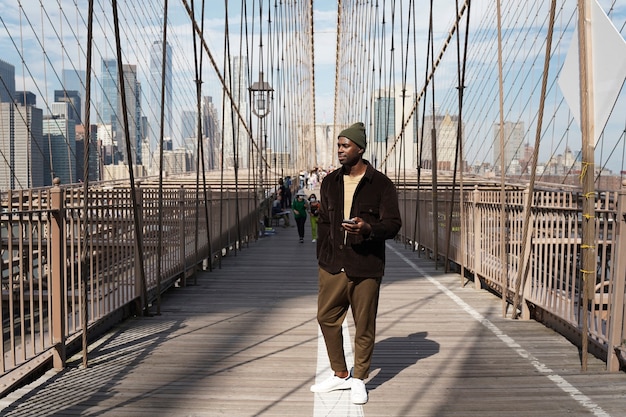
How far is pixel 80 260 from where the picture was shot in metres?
4.22

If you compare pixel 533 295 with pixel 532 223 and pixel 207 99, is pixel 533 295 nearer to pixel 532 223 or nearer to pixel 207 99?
pixel 532 223

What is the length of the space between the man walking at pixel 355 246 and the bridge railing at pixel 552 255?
1.32 meters

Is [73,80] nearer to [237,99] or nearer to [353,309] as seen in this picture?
[237,99]

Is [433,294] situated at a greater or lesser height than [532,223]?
lesser

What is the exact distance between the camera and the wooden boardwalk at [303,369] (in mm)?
3258

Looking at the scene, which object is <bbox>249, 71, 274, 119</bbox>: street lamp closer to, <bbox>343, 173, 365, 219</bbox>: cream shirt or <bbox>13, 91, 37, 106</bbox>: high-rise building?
<bbox>13, 91, 37, 106</bbox>: high-rise building

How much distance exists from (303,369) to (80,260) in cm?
144

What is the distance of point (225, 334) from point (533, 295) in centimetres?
222

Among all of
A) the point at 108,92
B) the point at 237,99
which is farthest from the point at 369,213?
the point at 237,99

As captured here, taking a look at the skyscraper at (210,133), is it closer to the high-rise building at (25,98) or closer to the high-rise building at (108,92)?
the high-rise building at (108,92)

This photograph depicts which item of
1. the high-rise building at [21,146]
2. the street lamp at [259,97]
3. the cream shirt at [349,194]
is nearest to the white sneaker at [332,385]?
the cream shirt at [349,194]

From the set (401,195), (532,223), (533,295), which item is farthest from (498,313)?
(401,195)

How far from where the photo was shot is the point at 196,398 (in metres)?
3.39

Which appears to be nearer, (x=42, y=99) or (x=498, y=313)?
(x=498, y=313)
